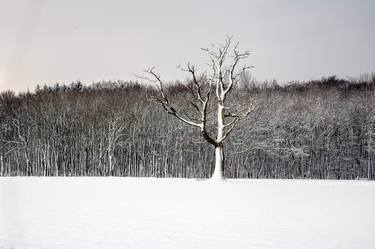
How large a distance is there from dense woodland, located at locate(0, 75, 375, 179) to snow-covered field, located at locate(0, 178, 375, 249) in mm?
32382

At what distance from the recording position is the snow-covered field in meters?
7.71

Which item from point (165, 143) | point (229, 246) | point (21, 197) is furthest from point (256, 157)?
point (229, 246)

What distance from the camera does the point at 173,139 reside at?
49.4 metres

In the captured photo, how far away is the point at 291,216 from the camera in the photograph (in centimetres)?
1095

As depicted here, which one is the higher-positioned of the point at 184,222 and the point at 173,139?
the point at 173,139

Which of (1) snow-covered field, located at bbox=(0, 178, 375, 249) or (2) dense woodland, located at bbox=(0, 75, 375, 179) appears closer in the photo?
(1) snow-covered field, located at bbox=(0, 178, 375, 249)

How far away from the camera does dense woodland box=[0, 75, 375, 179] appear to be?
156 feet

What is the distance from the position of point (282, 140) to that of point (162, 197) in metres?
33.3

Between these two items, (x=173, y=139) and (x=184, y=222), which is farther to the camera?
(x=173, y=139)

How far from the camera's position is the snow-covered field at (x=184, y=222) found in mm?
7711

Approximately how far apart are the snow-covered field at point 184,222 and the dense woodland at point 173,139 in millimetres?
32382

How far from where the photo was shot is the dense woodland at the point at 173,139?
47562mm

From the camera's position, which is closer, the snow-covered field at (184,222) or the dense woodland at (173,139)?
the snow-covered field at (184,222)

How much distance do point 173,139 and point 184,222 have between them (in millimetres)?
39585
